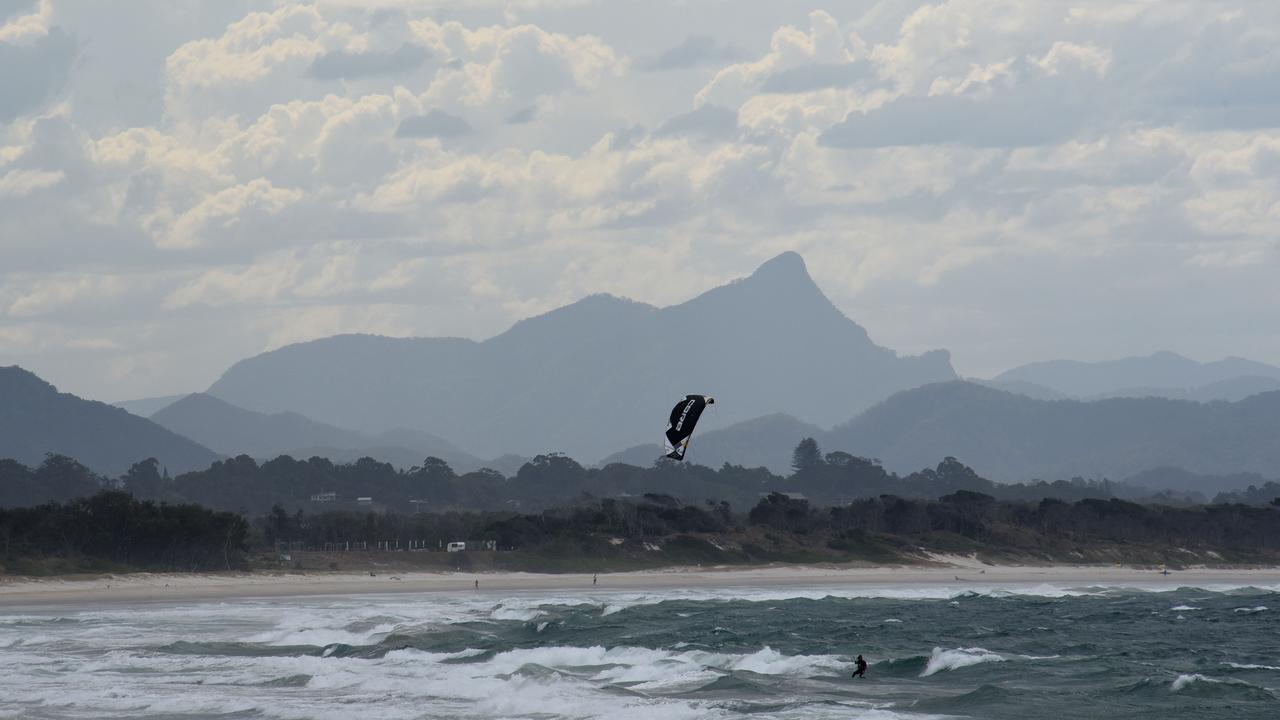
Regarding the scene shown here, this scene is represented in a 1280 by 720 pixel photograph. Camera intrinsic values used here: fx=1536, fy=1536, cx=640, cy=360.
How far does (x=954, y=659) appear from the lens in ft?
153

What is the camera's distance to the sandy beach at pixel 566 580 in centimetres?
8000

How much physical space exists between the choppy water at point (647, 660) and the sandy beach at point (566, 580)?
8960mm

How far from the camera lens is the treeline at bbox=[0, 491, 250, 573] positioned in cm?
9262

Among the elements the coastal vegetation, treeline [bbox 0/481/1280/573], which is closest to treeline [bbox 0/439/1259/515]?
the coastal vegetation

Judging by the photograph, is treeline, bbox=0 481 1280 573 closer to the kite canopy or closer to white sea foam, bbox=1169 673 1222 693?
the kite canopy

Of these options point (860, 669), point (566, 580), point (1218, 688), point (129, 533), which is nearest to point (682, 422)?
point (860, 669)

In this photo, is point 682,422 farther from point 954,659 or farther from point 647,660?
point 954,659

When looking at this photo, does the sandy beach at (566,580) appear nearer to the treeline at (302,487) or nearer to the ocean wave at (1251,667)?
the ocean wave at (1251,667)

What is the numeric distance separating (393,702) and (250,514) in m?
135

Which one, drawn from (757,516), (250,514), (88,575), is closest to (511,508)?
(250,514)

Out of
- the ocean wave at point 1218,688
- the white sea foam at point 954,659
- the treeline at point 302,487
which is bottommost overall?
the ocean wave at point 1218,688

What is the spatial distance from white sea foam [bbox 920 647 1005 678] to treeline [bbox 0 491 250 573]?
5869cm

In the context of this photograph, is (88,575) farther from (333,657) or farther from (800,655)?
(800,655)

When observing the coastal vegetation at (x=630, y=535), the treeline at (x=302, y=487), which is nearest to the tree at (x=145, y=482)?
the treeline at (x=302, y=487)
